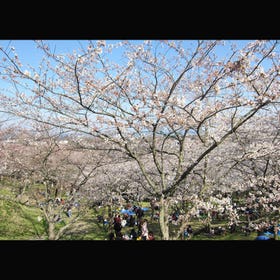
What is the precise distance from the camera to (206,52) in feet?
15.2

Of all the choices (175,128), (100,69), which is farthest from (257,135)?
(100,69)
